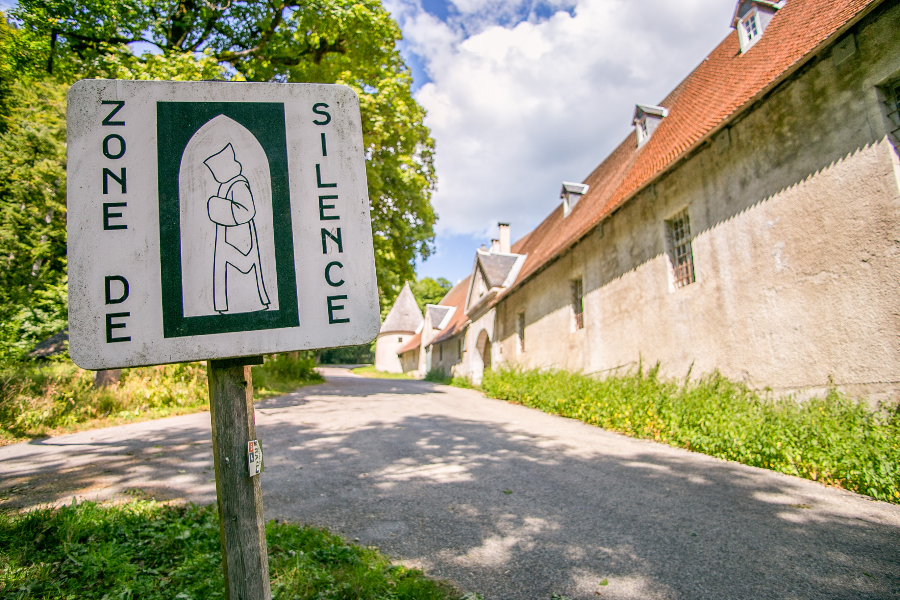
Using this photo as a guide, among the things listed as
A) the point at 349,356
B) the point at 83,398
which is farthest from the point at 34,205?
the point at 349,356

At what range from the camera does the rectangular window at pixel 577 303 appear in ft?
43.7

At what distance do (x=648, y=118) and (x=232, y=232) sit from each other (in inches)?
591

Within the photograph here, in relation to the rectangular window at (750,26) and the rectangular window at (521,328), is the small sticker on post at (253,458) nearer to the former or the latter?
the rectangular window at (750,26)

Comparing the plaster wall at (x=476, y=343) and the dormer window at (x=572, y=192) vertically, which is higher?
the dormer window at (x=572, y=192)

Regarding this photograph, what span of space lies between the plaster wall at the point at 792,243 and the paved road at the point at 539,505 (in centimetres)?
218

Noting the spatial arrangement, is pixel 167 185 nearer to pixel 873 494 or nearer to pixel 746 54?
pixel 873 494

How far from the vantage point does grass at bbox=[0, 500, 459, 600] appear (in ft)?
7.72

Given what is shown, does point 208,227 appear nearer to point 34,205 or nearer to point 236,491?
point 236,491

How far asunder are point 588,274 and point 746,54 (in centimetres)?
599

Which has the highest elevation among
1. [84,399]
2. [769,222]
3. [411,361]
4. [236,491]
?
[769,222]

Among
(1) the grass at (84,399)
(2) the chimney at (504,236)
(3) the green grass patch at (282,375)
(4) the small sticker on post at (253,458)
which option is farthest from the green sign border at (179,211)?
(2) the chimney at (504,236)

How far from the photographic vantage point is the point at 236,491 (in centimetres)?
139

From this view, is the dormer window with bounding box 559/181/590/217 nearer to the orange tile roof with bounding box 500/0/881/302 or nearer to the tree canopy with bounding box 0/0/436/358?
the orange tile roof with bounding box 500/0/881/302

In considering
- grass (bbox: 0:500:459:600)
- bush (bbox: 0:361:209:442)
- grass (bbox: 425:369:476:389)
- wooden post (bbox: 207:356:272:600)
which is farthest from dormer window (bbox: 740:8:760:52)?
grass (bbox: 425:369:476:389)
